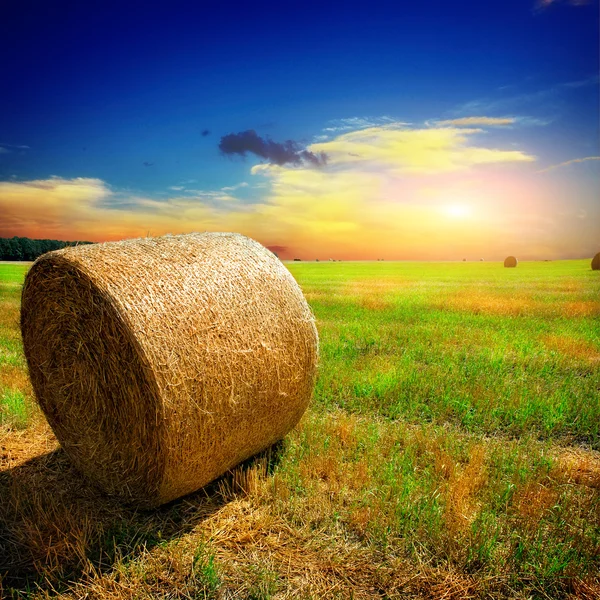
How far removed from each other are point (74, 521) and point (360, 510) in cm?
254

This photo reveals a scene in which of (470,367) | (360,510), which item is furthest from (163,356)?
(470,367)

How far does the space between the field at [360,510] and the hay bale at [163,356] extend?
0.50 metres

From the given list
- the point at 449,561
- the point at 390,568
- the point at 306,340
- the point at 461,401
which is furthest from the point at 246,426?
the point at 461,401

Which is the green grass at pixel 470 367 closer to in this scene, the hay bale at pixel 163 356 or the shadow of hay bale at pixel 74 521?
the hay bale at pixel 163 356

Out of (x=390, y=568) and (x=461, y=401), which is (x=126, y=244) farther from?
(x=461, y=401)

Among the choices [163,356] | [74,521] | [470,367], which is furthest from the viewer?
[470,367]

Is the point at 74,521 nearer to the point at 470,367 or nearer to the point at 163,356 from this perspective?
the point at 163,356

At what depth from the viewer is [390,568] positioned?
4.02m

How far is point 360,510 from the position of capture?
465 centimetres

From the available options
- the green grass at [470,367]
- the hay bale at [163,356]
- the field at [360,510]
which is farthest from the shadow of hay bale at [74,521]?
the green grass at [470,367]

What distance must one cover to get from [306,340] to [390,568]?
2.40 meters

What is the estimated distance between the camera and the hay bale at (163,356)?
4410mm

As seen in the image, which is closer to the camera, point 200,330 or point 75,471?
point 200,330

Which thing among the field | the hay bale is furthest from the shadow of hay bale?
the hay bale
